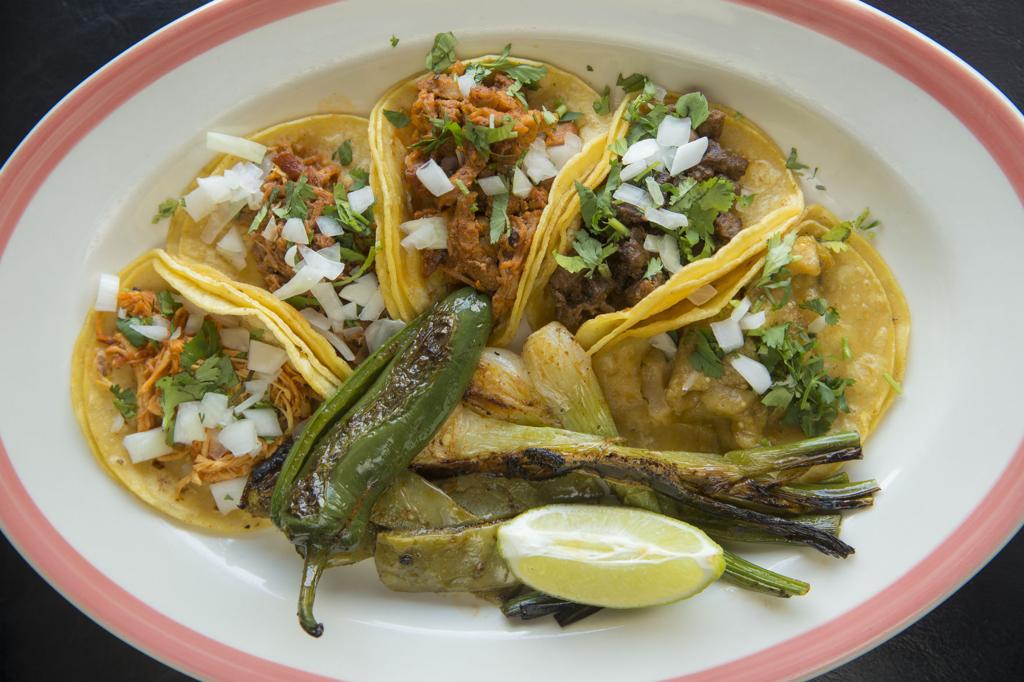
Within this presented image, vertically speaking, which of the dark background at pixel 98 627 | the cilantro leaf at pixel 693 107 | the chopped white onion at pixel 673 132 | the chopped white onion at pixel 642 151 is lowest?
the dark background at pixel 98 627

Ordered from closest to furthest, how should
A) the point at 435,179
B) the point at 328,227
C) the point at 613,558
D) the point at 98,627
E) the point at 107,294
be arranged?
the point at 613,558
the point at 435,179
the point at 328,227
the point at 107,294
the point at 98,627

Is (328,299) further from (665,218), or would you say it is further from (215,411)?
(665,218)

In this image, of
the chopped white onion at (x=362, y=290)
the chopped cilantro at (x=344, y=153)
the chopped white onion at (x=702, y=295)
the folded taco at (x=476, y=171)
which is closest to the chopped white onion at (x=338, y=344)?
the chopped white onion at (x=362, y=290)

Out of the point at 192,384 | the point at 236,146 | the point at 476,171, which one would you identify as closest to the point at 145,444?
the point at 192,384

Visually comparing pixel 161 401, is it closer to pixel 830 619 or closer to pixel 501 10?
pixel 501 10

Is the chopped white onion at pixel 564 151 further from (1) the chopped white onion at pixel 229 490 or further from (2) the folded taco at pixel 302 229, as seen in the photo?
(1) the chopped white onion at pixel 229 490

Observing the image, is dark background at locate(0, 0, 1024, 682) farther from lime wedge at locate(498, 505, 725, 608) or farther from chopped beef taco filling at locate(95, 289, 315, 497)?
lime wedge at locate(498, 505, 725, 608)
